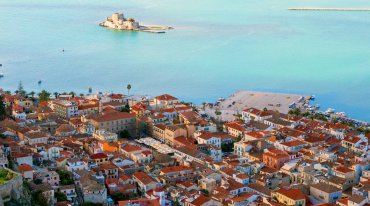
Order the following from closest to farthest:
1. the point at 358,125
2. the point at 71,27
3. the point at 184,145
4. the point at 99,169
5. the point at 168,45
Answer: the point at 99,169
the point at 184,145
the point at 358,125
the point at 168,45
the point at 71,27

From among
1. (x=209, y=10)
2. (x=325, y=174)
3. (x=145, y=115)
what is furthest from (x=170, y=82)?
(x=209, y=10)

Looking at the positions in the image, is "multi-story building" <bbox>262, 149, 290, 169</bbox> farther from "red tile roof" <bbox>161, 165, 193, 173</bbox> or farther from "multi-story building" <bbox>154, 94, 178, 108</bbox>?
"multi-story building" <bbox>154, 94, 178, 108</bbox>

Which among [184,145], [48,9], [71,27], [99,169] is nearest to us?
[99,169]

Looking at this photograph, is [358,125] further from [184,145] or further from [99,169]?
[99,169]

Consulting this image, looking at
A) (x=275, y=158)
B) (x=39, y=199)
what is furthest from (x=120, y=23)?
(x=39, y=199)

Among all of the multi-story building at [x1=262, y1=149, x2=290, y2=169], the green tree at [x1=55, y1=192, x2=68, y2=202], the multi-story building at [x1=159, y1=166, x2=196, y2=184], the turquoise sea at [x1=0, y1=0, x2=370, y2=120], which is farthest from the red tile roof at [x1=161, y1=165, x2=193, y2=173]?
the turquoise sea at [x1=0, y1=0, x2=370, y2=120]
